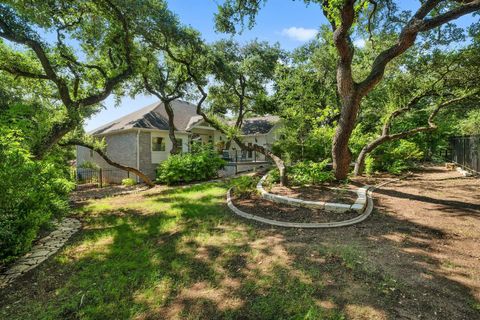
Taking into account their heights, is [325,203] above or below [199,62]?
below

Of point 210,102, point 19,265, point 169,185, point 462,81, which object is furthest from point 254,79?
point 19,265

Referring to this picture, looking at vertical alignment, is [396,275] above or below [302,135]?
below

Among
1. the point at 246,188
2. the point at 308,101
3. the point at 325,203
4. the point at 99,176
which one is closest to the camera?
the point at 325,203

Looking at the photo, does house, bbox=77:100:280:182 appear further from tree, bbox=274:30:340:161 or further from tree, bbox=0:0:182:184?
tree, bbox=0:0:182:184

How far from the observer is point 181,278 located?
3.45 m

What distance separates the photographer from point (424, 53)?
10.4 metres

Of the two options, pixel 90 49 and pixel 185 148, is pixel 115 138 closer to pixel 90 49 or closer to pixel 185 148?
pixel 185 148

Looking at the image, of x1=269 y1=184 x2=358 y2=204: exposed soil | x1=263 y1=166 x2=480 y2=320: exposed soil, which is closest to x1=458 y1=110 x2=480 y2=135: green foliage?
x1=263 y1=166 x2=480 y2=320: exposed soil

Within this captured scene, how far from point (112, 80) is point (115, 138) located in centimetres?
866

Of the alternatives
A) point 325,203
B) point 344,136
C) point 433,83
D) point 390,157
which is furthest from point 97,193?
point 433,83

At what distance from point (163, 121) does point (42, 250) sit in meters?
14.2

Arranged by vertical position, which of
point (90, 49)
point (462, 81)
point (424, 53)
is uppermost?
point (90, 49)

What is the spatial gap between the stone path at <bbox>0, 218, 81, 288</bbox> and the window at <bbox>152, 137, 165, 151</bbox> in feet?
34.1

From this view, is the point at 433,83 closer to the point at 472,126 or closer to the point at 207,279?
the point at 472,126
